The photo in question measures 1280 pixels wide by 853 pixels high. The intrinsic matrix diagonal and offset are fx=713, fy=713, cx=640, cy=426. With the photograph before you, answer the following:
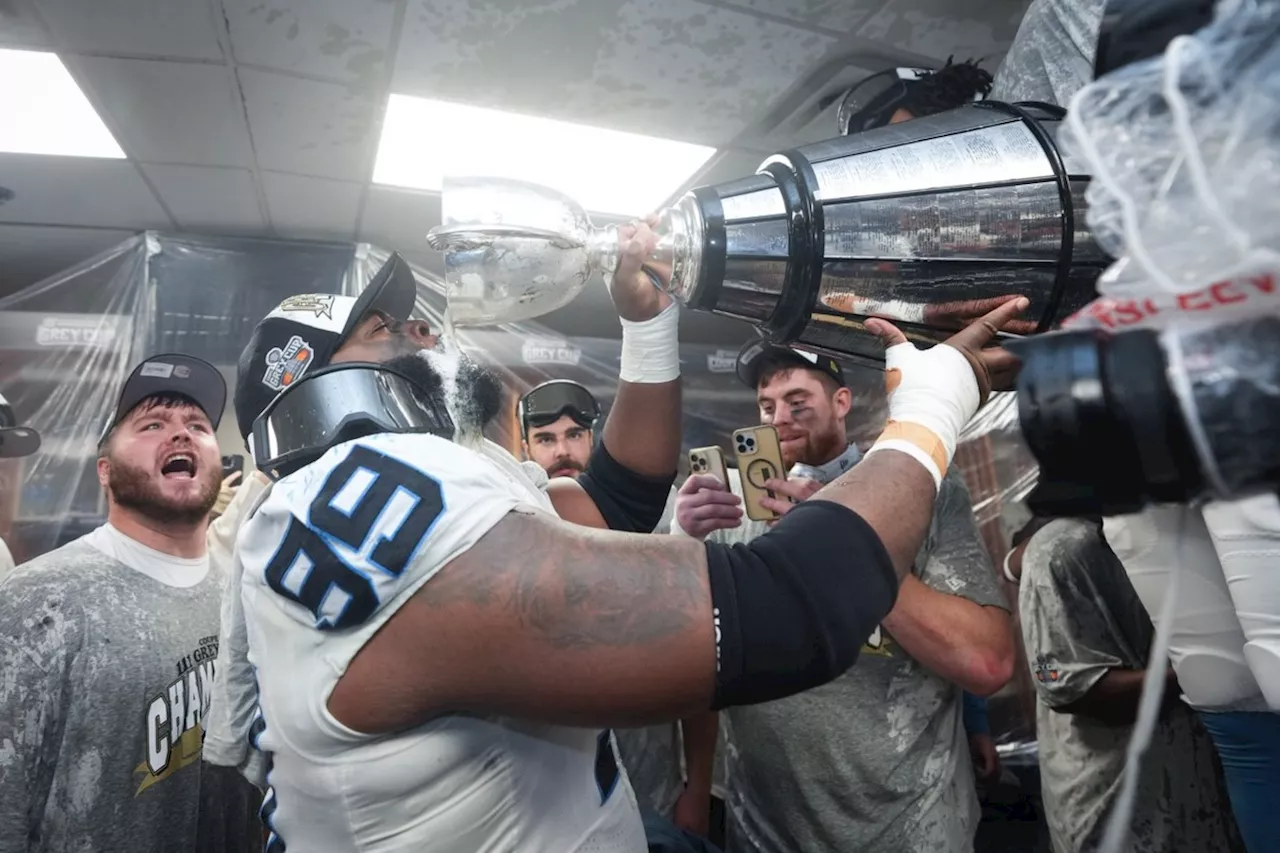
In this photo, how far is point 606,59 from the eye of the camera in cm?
215

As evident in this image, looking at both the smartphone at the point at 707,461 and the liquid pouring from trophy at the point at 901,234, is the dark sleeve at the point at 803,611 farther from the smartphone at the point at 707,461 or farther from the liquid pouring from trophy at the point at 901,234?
the smartphone at the point at 707,461

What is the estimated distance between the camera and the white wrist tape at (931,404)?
2.43 ft

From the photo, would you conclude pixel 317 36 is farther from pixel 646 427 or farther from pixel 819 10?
pixel 646 427

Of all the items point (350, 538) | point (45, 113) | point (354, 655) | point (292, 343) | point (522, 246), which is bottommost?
point (354, 655)

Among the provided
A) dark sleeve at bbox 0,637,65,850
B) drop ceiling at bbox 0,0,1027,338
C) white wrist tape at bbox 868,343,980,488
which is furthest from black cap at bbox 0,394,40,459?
white wrist tape at bbox 868,343,980,488

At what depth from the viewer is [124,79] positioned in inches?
85.2

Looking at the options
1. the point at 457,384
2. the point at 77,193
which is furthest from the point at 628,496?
the point at 77,193

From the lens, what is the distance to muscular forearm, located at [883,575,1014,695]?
1339 millimetres

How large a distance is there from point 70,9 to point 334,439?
1.83 m

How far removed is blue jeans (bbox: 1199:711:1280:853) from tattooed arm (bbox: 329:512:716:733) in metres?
0.62

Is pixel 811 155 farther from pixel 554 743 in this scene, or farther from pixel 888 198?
pixel 554 743

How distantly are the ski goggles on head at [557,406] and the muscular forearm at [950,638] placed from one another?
1682 millimetres

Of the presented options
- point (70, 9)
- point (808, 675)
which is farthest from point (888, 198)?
point (70, 9)

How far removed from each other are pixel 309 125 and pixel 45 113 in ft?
2.71
